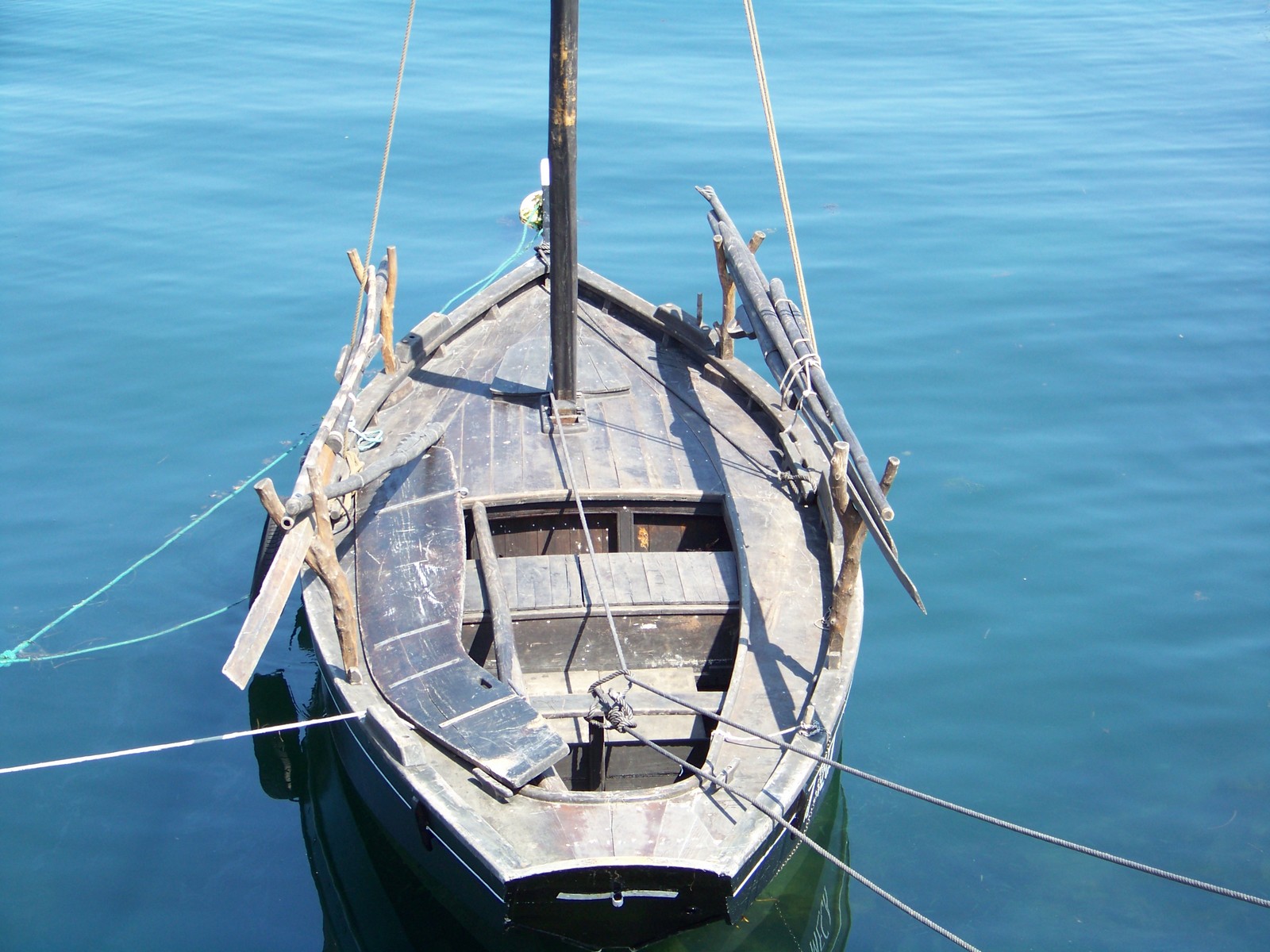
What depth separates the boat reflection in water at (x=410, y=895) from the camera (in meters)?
7.98

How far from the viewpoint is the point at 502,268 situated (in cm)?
1764

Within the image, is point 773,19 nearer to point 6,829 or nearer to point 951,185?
point 951,185

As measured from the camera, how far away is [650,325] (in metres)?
11.8

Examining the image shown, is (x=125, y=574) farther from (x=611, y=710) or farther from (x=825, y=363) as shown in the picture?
(x=825, y=363)

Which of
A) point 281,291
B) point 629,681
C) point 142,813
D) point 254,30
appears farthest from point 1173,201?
point 254,30

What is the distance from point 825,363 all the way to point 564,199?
6855 millimetres

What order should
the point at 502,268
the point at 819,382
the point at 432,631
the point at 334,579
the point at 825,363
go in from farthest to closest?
the point at 502,268 < the point at 825,363 < the point at 819,382 < the point at 432,631 < the point at 334,579

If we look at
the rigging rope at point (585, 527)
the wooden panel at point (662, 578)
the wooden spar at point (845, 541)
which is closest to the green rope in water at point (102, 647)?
the rigging rope at point (585, 527)

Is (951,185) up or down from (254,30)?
down

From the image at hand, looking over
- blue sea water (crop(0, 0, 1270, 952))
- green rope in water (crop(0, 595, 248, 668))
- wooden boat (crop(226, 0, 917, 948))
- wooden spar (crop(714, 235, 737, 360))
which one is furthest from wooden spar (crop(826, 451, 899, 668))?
green rope in water (crop(0, 595, 248, 668))

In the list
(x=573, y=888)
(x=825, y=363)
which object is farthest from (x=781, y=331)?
(x=825, y=363)

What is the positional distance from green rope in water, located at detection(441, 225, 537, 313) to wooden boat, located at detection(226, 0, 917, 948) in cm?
495

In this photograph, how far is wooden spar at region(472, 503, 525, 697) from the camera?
24.7ft

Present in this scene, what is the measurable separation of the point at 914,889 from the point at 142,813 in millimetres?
6334
